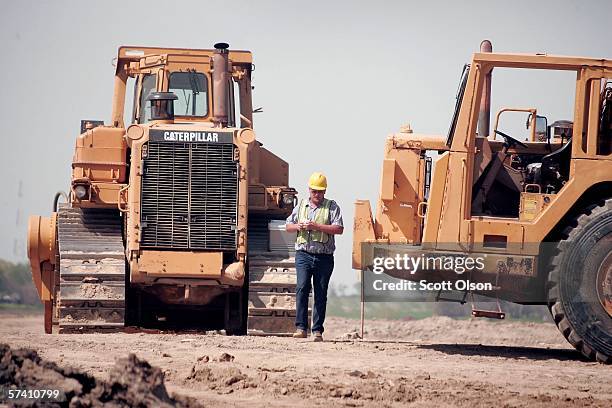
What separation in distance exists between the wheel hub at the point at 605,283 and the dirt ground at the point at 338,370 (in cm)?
65

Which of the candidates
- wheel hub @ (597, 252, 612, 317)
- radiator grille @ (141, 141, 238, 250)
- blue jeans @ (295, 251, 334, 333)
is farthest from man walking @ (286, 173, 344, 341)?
wheel hub @ (597, 252, 612, 317)

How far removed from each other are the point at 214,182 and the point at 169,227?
743 millimetres

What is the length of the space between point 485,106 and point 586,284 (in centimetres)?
241

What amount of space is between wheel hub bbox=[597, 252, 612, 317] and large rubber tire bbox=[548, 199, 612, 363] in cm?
3

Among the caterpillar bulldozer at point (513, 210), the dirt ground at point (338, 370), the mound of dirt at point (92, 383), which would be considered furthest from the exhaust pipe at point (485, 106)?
the mound of dirt at point (92, 383)

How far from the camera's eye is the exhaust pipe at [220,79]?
52.9ft

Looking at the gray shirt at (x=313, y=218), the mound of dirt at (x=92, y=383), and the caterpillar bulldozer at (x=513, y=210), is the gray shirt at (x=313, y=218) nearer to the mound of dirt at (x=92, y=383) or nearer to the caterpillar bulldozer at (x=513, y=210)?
the caterpillar bulldozer at (x=513, y=210)

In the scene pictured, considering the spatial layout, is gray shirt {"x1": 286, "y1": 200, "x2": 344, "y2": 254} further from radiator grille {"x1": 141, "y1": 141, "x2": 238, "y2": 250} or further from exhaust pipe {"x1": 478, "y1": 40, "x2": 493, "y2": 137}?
exhaust pipe {"x1": 478, "y1": 40, "x2": 493, "y2": 137}

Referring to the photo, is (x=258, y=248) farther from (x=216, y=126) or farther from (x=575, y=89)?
(x=575, y=89)

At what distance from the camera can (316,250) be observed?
15.1 m

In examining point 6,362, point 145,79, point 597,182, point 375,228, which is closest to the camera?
point 6,362

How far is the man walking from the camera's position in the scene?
592 inches

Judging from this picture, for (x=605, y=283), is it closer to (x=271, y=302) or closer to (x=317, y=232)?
(x=317, y=232)

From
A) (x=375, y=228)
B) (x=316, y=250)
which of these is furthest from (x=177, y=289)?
(x=375, y=228)
